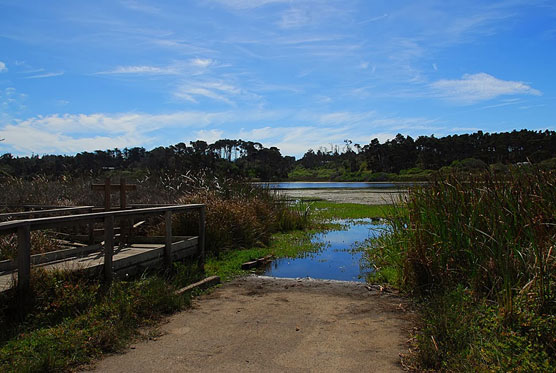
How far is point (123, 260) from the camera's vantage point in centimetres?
680

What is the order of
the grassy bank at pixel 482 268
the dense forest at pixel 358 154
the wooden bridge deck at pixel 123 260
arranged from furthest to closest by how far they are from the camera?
Result: the dense forest at pixel 358 154 < the wooden bridge deck at pixel 123 260 < the grassy bank at pixel 482 268

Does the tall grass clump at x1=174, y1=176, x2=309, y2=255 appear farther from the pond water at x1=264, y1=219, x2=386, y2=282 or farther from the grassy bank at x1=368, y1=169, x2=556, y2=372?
the grassy bank at x1=368, y1=169, x2=556, y2=372

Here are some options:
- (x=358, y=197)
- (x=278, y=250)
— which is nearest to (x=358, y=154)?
(x=358, y=197)

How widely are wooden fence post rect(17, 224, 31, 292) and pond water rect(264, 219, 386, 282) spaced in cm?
526

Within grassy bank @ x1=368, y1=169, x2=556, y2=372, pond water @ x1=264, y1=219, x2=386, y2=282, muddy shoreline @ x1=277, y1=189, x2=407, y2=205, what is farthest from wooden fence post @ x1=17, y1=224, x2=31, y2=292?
muddy shoreline @ x1=277, y1=189, x2=407, y2=205

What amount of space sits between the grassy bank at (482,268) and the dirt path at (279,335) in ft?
1.56

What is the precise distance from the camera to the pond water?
31.5 feet

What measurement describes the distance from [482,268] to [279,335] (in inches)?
108

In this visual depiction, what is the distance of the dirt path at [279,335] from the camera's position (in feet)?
14.1

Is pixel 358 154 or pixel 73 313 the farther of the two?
pixel 358 154

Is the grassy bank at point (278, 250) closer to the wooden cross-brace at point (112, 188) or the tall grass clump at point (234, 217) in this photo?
the tall grass clump at point (234, 217)

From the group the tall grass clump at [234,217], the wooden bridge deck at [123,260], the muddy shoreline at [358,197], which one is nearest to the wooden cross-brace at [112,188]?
the wooden bridge deck at [123,260]

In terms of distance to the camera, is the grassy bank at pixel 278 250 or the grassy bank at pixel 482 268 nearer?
the grassy bank at pixel 482 268

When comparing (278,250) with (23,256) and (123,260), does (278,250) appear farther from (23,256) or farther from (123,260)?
(23,256)
